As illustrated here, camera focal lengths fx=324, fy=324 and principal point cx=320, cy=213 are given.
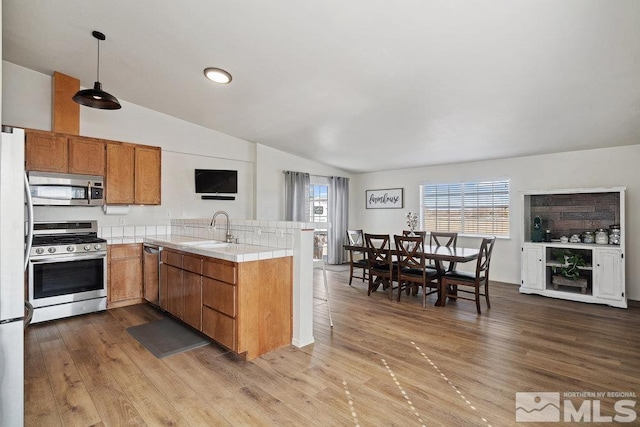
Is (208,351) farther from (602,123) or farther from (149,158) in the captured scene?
(602,123)

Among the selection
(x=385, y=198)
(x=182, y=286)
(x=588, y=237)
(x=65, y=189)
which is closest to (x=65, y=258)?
(x=65, y=189)

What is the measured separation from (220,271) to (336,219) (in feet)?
15.8

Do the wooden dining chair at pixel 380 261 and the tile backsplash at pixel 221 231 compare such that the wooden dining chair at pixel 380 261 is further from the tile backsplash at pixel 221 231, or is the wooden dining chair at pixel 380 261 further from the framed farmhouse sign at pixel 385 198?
the framed farmhouse sign at pixel 385 198

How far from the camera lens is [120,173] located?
436cm

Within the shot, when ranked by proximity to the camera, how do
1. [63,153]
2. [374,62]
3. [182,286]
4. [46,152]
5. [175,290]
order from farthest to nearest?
[63,153] < [46,152] < [175,290] < [182,286] < [374,62]

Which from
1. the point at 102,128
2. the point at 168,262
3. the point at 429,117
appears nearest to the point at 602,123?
the point at 429,117

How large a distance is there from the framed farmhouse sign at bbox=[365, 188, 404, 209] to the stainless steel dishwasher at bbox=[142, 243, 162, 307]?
484 cm

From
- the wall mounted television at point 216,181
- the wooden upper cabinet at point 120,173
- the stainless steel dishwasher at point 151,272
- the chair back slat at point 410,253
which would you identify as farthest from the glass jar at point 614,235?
the wooden upper cabinet at point 120,173

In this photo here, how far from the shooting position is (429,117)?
4.09 m

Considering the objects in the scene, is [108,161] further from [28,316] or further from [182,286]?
[28,316]

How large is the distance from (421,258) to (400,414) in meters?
2.55
